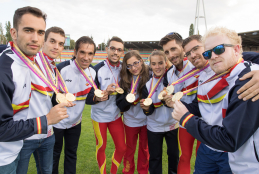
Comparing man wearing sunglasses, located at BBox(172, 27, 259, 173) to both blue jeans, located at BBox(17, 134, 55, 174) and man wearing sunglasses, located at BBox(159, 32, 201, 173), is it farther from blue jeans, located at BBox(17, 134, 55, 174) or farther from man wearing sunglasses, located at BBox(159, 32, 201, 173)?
blue jeans, located at BBox(17, 134, 55, 174)

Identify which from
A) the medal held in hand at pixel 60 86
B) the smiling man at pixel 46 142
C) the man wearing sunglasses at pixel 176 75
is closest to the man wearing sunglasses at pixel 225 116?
the man wearing sunglasses at pixel 176 75

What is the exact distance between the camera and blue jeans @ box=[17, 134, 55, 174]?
1.81 m

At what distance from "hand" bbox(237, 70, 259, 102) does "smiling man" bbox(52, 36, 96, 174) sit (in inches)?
87.8

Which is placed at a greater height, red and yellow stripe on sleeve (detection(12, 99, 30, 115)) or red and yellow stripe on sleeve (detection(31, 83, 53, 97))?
red and yellow stripe on sleeve (detection(31, 83, 53, 97))

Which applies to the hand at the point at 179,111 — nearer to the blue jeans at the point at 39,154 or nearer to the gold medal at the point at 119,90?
the gold medal at the point at 119,90

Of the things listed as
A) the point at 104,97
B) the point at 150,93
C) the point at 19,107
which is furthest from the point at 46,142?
the point at 150,93

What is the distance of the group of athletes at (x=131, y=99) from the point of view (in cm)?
132

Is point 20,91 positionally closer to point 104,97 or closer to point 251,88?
point 104,97

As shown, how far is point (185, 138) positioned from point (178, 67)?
127 cm

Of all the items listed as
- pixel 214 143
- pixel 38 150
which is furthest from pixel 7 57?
pixel 214 143

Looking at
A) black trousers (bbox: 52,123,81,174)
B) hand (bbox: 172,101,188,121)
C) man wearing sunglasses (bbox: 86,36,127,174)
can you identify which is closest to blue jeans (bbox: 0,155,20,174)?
black trousers (bbox: 52,123,81,174)

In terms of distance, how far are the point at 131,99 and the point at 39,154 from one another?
1619 mm

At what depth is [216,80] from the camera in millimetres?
1909

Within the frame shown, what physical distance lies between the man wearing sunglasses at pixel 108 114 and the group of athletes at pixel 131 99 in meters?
0.02
